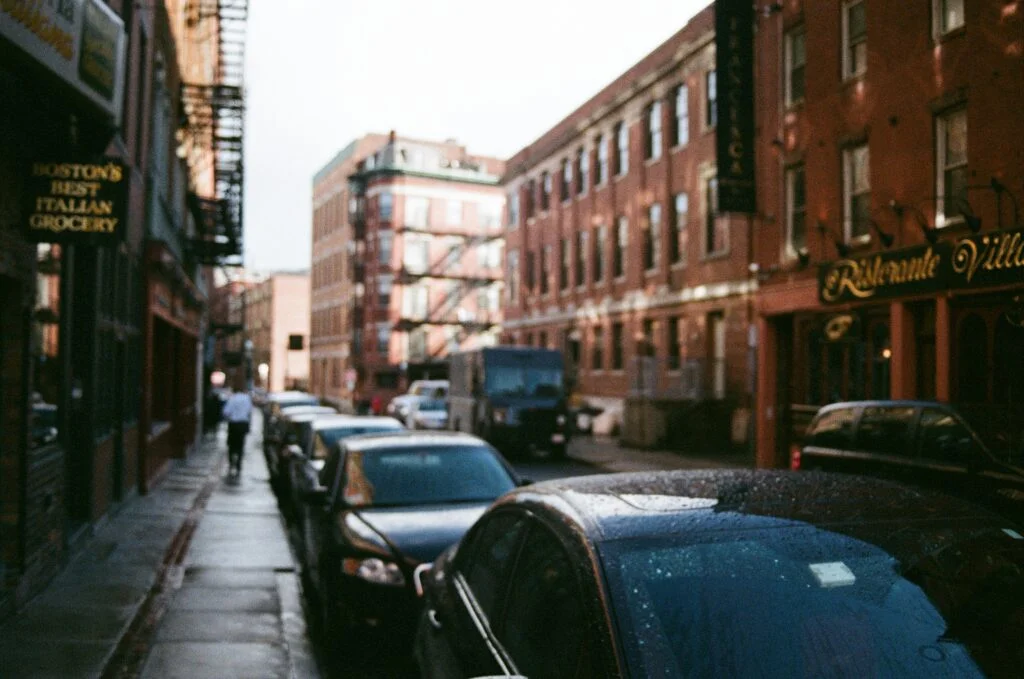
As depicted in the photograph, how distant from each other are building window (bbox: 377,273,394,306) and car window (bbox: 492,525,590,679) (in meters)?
58.0

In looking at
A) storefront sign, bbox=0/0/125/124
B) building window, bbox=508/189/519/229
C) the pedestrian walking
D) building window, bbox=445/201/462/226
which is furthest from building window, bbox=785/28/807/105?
building window, bbox=445/201/462/226

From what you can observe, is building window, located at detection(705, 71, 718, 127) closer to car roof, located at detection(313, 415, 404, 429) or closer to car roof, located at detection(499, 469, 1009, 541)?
car roof, located at detection(313, 415, 404, 429)

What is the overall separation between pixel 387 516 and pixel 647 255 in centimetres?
2565

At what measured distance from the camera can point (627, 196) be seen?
33.0 metres

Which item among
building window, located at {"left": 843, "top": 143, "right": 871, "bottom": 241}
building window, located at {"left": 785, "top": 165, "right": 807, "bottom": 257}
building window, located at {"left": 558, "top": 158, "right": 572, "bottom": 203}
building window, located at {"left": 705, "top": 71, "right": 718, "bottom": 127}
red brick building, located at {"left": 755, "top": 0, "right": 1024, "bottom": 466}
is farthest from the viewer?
building window, located at {"left": 558, "top": 158, "right": 572, "bottom": 203}

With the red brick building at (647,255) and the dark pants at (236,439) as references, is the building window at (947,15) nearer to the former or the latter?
the red brick building at (647,255)

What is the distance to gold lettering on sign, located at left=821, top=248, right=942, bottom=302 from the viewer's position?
661 inches

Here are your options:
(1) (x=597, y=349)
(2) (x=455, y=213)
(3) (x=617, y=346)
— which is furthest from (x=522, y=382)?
(2) (x=455, y=213)

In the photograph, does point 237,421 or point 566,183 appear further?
point 566,183

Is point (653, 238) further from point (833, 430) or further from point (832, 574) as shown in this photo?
point (832, 574)

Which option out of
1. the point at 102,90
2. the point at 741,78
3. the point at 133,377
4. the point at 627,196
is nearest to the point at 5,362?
the point at 102,90

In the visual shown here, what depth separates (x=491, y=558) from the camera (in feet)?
12.7

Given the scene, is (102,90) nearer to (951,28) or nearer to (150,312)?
(150,312)

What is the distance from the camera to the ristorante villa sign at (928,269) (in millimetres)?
14836
